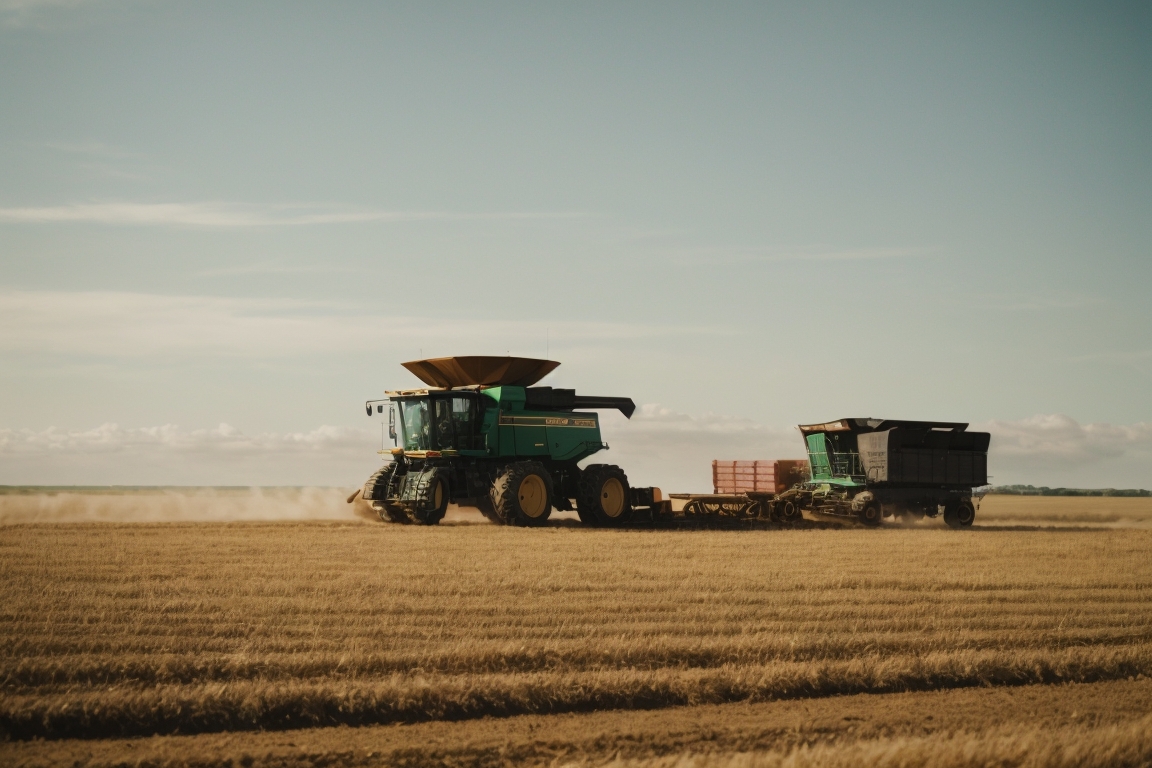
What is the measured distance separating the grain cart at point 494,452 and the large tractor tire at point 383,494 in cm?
3

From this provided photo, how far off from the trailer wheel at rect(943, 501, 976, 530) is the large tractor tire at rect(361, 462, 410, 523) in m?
15.9

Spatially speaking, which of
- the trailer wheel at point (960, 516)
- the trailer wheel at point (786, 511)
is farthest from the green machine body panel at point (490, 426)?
the trailer wheel at point (960, 516)

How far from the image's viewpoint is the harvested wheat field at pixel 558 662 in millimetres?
8320

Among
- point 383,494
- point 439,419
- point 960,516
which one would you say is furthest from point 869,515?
point 383,494

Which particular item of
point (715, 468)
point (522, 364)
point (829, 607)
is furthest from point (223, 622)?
point (715, 468)

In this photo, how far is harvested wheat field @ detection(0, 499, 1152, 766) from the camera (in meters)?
8.32

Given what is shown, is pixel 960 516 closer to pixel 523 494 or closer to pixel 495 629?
pixel 523 494

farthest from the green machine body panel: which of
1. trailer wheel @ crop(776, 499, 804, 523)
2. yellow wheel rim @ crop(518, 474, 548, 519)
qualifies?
trailer wheel @ crop(776, 499, 804, 523)

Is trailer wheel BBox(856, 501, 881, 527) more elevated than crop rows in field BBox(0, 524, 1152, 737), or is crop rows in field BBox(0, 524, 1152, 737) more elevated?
trailer wheel BBox(856, 501, 881, 527)

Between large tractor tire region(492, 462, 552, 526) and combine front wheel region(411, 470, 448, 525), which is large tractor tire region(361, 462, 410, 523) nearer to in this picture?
combine front wheel region(411, 470, 448, 525)

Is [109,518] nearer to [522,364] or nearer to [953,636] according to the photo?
[522,364]

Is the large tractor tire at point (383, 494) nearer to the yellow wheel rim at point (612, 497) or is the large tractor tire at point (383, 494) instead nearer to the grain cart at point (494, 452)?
the grain cart at point (494, 452)

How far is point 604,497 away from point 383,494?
5.97m

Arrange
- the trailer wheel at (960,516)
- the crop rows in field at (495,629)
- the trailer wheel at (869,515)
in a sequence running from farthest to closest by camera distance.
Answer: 1. the trailer wheel at (960,516)
2. the trailer wheel at (869,515)
3. the crop rows in field at (495,629)
